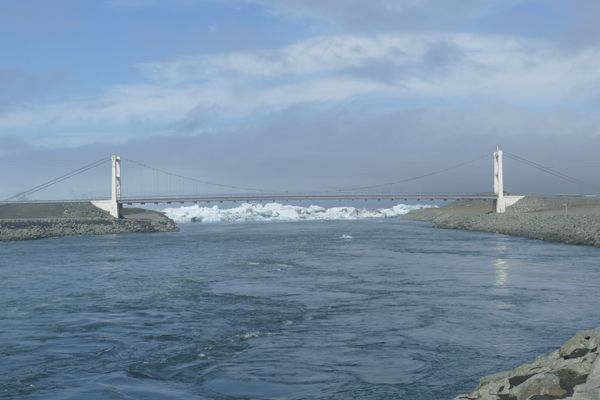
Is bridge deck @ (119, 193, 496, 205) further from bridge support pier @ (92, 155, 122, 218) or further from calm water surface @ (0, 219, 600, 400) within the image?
calm water surface @ (0, 219, 600, 400)

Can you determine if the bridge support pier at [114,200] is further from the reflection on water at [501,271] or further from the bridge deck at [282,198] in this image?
the reflection on water at [501,271]

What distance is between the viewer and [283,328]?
12773 mm

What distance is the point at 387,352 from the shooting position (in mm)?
10516

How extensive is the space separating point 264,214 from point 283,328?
139 metres

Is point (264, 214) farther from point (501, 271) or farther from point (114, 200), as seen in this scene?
point (501, 271)

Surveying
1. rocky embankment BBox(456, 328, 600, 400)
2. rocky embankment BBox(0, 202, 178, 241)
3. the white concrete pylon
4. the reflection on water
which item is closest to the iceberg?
the white concrete pylon

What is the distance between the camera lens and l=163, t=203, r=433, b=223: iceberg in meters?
144

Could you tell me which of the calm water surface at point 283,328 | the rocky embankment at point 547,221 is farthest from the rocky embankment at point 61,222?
the calm water surface at point 283,328

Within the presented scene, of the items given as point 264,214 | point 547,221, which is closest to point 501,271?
point 547,221

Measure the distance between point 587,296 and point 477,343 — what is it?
6889mm

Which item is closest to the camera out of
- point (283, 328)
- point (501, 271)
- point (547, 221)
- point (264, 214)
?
point (283, 328)

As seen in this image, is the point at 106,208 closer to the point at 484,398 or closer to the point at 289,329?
the point at 289,329

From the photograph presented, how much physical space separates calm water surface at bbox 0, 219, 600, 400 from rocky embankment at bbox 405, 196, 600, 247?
1549cm

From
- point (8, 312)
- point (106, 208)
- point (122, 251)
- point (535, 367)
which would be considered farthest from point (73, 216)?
point (535, 367)
